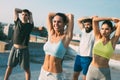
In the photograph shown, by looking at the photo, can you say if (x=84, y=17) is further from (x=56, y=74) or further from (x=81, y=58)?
(x=56, y=74)

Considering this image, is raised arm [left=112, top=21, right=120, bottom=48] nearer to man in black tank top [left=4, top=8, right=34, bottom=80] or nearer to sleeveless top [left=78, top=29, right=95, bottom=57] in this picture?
sleeveless top [left=78, top=29, right=95, bottom=57]

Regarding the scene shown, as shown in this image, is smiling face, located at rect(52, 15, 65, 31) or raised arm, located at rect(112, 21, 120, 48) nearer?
smiling face, located at rect(52, 15, 65, 31)

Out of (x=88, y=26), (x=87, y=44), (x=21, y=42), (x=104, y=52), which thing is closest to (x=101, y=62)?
(x=104, y=52)

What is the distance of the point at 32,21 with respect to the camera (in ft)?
24.3

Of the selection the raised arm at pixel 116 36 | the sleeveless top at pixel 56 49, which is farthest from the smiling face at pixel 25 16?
the sleeveless top at pixel 56 49

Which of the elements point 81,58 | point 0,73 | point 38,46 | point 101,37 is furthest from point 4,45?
point 101,37

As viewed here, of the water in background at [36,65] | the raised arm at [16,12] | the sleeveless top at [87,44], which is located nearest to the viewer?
the sleeveless top at [87,44]

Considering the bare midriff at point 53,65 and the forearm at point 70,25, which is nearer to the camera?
the bare midriff at point 53,65

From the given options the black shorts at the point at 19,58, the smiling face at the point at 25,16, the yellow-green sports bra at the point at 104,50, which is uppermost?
the smiling face at the point at 25,16

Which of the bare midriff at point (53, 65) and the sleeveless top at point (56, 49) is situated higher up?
the sleeveless top at point (56, 49)

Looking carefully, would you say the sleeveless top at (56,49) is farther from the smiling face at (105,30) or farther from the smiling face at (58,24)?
the smiling face at (105,30)

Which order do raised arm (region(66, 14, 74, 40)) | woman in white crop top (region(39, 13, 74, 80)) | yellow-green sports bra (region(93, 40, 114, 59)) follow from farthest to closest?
yellow-green sports bra (region(93, 40, 114, 59)) → raised arm (region(66, 14, 74, 40)) → woman in white crop top (region(39, 13, 74, 80))

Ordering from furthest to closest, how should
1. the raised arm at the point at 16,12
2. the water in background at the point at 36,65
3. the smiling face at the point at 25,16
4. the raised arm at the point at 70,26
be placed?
the water in background at the point at 36,65
the raised arm at the point at 16,12
the smiling face at the point at 25,16
the raised arm at the point at 70,26

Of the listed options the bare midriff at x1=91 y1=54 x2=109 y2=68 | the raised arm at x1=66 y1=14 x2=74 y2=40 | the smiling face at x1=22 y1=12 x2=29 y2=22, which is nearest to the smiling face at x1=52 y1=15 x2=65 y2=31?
the raised arm at x1=66 y1=14 x2=74 y2=40
